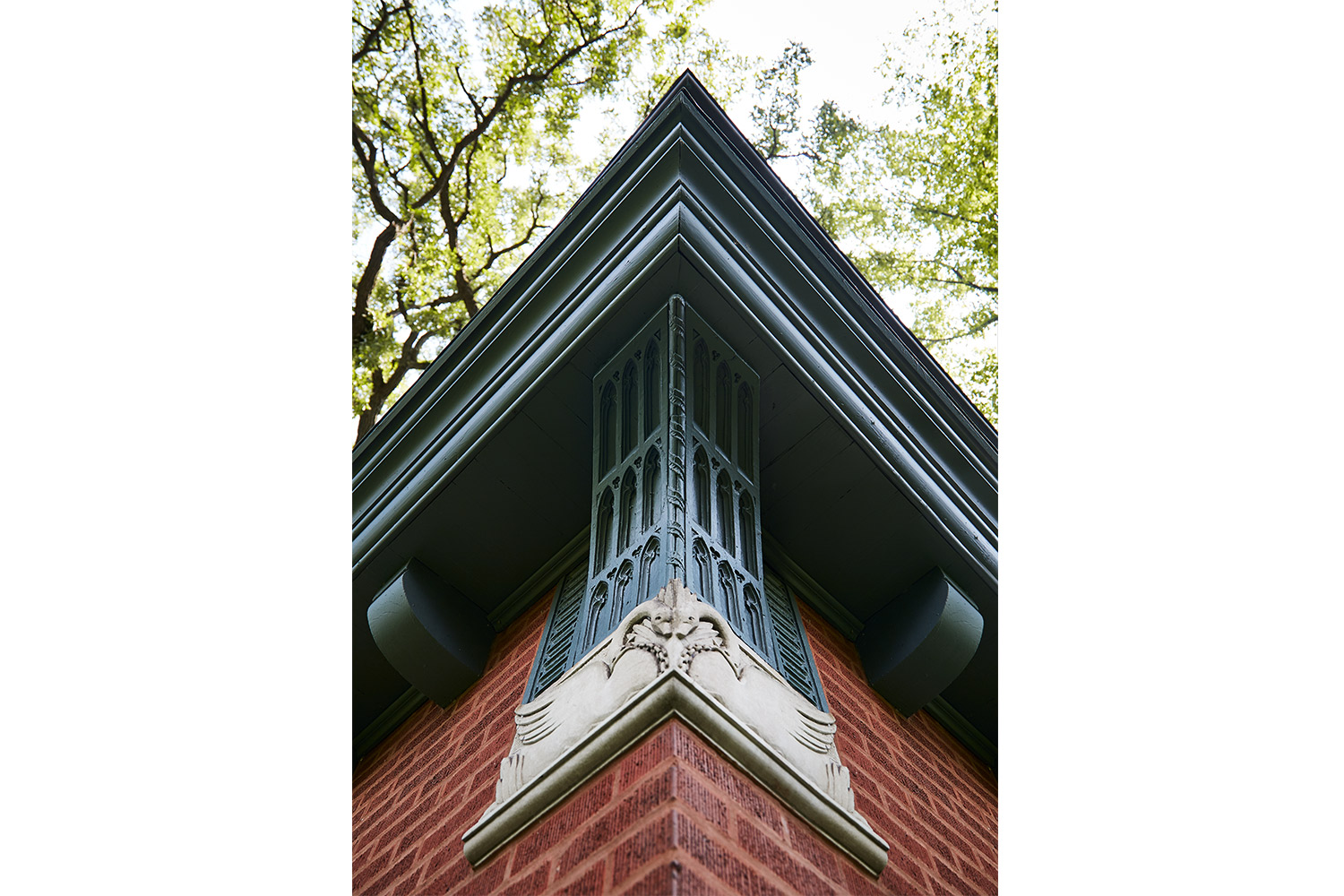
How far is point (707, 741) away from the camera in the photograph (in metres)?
1.74

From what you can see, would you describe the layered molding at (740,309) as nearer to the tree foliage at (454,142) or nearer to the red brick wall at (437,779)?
the red brick wall at (437,779)

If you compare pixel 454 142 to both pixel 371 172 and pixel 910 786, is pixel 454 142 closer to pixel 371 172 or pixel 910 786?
pixel 371 172

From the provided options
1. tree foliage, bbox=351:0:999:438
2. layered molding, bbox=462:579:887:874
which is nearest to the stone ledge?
layered molding, bbox=462:579:887:874

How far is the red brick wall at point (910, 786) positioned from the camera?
2.15 m

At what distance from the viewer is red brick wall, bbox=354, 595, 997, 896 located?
4.94ft

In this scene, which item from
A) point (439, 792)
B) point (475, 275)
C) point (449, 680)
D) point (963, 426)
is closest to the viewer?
point (439, 792)

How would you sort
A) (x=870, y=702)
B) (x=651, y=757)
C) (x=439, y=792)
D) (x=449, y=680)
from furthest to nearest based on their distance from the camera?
(x=449, y=680)
(x=870, y=702)
(x=439, y=792)
(x=651, y=757)

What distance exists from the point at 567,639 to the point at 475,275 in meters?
8.17

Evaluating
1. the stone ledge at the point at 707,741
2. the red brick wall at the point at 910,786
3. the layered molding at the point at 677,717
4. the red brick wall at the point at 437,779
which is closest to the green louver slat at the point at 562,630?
the red brick wall at the point at 437,779

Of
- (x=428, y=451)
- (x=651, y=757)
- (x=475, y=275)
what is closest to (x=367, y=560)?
(x=428, y=451)

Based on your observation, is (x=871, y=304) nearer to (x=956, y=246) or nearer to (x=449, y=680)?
(x=449, y=680)

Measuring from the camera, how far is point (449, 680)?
10.2ft

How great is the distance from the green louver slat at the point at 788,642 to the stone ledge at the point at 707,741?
44 centimetres

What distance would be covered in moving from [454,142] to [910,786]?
8872 mm
